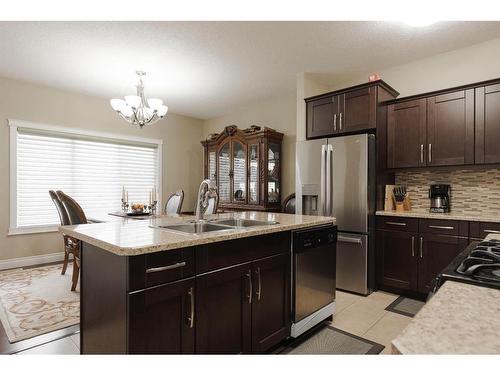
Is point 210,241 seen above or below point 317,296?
above

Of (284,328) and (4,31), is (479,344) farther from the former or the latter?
(4,31)

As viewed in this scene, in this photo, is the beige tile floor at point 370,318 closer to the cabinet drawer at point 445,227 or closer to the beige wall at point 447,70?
the cabinet drawer at point 445,227

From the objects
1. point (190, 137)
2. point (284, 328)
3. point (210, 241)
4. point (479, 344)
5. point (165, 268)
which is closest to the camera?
point (479, 344)

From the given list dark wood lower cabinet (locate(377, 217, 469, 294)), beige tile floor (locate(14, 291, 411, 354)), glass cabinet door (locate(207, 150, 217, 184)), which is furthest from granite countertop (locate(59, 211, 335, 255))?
glass cabinet door (locate(207, 150, 217, 184))

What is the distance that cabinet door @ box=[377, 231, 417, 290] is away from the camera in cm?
293

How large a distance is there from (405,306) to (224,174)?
3212mm

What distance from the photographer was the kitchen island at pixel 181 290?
4.16 ft

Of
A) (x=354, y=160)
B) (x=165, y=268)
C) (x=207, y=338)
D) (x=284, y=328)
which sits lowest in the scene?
(x=284, y=328)

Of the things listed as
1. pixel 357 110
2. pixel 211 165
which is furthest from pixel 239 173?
pixel 357 110

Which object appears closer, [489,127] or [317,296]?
[317,296]

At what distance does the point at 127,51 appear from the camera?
3.08m

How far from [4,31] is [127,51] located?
1.05 meters

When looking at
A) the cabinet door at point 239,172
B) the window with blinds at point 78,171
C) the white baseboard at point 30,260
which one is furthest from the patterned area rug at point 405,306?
the white baseboard at point 30,260

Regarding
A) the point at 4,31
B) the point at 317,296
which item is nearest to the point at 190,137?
the point at 4,31
